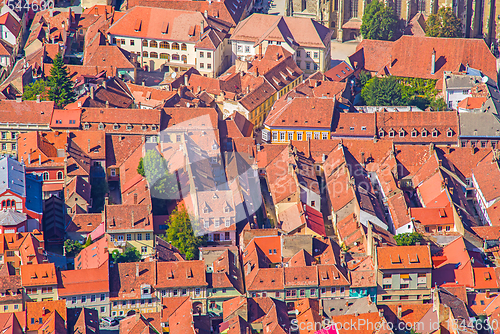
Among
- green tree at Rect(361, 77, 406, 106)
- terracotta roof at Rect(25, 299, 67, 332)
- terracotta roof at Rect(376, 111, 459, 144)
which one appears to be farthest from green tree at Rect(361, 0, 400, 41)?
terracotta roof at Rect(25, 299, 67, 332)

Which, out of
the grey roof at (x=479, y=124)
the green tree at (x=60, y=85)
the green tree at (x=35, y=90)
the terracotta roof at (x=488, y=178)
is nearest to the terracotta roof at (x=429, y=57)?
the grey roof at (x=479, y=124)

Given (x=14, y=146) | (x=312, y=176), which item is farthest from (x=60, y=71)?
(x=312, y=176)

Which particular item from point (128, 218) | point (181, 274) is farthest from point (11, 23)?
point (181, 274)

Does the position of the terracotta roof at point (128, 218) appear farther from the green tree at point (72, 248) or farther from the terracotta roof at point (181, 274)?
the terracotta roof at point (181, 274)

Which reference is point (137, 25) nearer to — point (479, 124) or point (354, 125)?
point (354, 125)

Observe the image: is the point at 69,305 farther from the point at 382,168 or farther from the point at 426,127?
the point at 426,127

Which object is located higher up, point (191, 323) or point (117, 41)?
point (117, 41)
